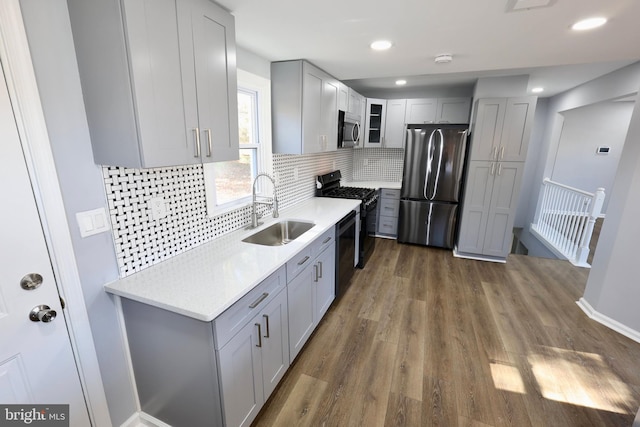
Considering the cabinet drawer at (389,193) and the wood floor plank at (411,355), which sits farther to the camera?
the cabinet drawer at (389,193)

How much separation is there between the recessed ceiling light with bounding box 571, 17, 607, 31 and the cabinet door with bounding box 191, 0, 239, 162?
202 cm

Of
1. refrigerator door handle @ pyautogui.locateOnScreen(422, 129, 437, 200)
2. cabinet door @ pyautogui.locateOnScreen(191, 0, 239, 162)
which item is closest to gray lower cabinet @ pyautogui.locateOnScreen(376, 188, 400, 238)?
refrigerator door handle @ pyautogui.locateOnScreen(422, 129, 437, 200)

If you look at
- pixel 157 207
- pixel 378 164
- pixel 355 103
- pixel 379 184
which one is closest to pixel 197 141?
pixel 157 207

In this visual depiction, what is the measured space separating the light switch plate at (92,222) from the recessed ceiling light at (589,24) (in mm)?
2788

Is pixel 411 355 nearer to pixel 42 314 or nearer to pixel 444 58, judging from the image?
pixel 42 314

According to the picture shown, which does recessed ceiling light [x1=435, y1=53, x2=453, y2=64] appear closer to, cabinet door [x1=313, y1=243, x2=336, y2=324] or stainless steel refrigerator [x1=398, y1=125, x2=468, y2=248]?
stainless steel refrigerator [x1=398, y1=125, x2=468, y2=248]

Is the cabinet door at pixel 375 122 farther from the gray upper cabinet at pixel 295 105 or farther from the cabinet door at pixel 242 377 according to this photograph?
the cabinet door at pixel 242 377

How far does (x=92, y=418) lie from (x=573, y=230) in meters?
5.50

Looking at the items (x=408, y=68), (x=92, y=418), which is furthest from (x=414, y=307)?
(x=92, y=418)

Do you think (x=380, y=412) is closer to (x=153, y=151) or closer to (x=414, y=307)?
(x=414, y=307)

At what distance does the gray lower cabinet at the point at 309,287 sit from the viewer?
6.24 feet

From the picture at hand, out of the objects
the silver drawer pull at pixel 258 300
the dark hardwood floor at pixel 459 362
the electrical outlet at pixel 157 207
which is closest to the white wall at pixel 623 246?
the dark hardwood floor at pixel 459 362

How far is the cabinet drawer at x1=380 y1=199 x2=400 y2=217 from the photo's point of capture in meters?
4.60

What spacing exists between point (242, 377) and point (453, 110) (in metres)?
4.60
